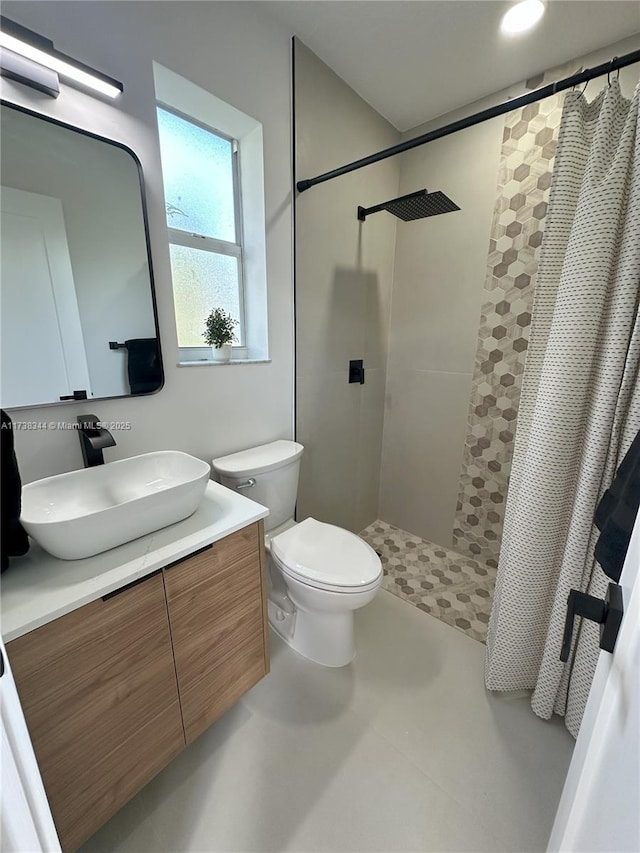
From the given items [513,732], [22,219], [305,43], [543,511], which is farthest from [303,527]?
[305,43]

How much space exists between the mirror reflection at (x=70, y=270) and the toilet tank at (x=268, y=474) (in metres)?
0.46

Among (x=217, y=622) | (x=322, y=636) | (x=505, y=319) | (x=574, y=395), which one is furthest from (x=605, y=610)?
(x=505, y=319)

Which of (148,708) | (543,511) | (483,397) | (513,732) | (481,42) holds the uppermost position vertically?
(481,42)

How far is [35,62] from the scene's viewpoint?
875mm

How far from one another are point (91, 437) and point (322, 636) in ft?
3.91

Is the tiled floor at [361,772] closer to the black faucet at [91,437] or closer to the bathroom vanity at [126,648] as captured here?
the bathroom vanity at [126,648]

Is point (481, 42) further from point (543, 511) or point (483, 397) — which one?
point (543, 511)

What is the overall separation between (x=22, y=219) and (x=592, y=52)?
2.33 metres

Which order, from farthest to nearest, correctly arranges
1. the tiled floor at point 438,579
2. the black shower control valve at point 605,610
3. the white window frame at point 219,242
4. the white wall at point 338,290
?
1. the tiled floor at point 438,579
2. the white wall at point 338,290
3. the white window frame at point 219,242
4. the black shower control valve at point 605,610

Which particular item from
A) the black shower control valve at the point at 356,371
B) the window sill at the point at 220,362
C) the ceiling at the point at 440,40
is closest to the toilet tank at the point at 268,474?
the window sill at the point at 220,362

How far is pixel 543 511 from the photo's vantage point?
1.13 m

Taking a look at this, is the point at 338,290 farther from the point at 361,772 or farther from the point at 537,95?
the point at 361,772

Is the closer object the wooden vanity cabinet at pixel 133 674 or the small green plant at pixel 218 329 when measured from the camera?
the wooden vanity cabinet at pixel 133 674

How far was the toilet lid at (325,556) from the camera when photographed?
1.25 metres
